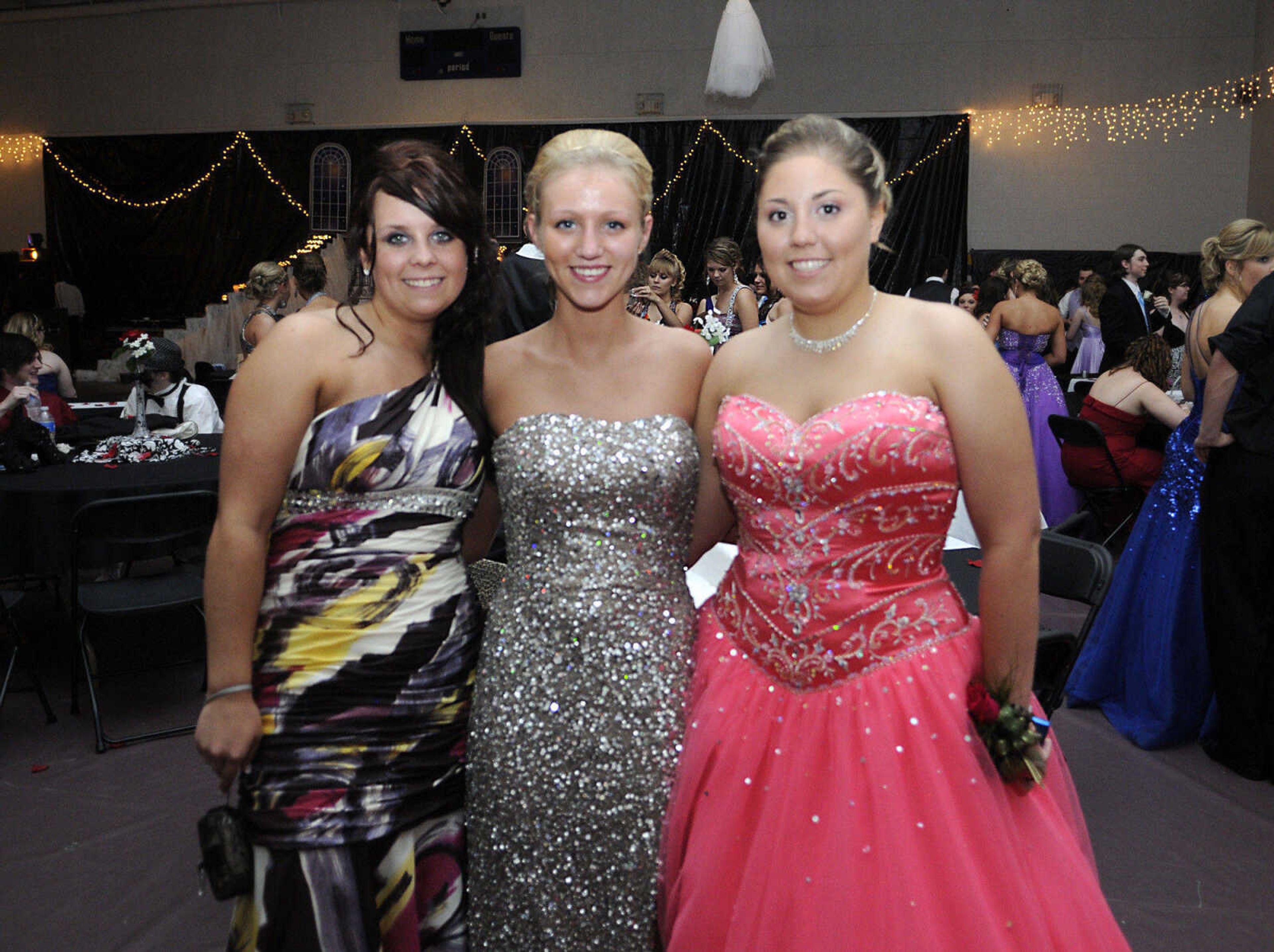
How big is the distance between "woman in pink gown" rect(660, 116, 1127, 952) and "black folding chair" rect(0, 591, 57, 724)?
3.10 metres

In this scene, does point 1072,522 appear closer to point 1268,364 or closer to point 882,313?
point 1268,364

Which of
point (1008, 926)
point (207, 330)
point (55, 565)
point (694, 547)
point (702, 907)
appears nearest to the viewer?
point (1008, 926)

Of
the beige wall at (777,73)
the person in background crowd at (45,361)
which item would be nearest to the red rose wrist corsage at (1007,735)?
the person in background crowd at (45,361)

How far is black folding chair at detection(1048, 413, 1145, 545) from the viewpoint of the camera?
5.19m

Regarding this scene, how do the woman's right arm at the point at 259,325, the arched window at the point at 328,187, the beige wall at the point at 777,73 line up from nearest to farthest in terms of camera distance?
the woman's right arm at the point at 259,325 → the beige wall at the point at 777,73 → the arched window at the point at 328,187

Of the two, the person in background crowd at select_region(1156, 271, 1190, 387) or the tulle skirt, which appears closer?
the tulle skirt

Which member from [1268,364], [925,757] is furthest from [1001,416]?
[1268,364]

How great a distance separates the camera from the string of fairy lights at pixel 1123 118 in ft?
36.3

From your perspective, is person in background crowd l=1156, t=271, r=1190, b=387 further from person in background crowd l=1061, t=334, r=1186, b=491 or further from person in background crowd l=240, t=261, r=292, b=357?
person in background crowd l=240, t=261, r=292, b=357

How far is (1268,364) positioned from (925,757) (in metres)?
2.50

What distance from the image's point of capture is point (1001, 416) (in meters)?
1.56

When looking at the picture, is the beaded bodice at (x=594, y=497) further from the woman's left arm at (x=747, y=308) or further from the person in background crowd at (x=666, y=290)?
the woman's left arm at (x=747, y=308)

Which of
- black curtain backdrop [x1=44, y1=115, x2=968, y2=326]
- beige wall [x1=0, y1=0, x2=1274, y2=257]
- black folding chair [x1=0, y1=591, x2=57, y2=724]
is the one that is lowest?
black folding chair [x1=0, y1=591, x2=57, y2=724]

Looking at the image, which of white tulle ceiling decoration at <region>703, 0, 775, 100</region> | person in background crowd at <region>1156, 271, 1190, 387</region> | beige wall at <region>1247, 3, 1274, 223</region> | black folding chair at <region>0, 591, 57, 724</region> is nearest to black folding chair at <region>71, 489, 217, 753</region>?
black folding chair at <region>0, 591, 57, 724</region>
